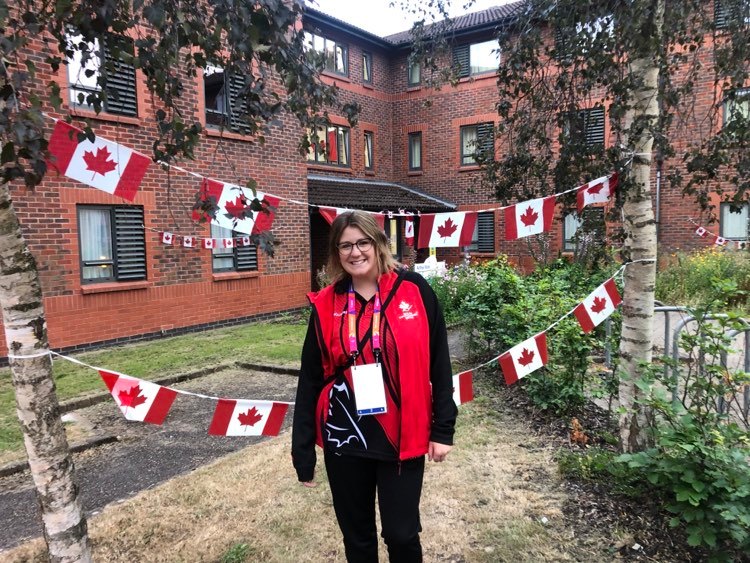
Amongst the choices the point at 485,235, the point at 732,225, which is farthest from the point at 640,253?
the point at 485,235

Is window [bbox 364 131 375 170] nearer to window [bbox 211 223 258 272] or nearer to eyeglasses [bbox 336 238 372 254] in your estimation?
window [bbox 211 223 258 272]

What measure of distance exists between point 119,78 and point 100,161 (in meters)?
6.97

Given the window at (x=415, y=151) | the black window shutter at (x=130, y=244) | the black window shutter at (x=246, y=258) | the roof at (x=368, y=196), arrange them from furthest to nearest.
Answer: the window at (x=415, y=151) → the roof at (x=368, y=196) → the black window shutter at (x=246, y=258) → the black window shutter at (x=130, y=244)

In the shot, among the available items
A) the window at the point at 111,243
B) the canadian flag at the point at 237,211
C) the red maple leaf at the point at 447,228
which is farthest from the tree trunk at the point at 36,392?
the window at the point at 111,243

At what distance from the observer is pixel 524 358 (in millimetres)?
4438

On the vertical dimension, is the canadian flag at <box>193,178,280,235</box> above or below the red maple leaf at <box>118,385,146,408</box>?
above

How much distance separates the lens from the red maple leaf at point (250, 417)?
337cm

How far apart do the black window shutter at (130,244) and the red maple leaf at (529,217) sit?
23.6ft

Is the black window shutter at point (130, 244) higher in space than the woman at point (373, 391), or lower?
higher

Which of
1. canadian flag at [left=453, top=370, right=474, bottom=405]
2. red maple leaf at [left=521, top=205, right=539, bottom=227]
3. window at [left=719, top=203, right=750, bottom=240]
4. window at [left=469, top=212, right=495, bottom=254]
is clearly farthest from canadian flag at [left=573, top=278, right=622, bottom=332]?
window at [left=469, top=212, right=495, bottom=254]

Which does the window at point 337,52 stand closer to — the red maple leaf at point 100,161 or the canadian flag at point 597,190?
the canadian flag at point 597,190

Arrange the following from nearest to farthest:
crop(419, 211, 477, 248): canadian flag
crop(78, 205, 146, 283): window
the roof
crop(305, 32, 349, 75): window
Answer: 1. crop(419, 211, 477, 248): canadian flag
2. crop(78, 205, 146, 283): window
3. the roof
4. crop(305, 32, 349, 75): window

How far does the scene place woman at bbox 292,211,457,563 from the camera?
88.5 inches

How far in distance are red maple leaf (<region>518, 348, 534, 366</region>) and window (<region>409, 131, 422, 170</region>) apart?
53.5 feet
